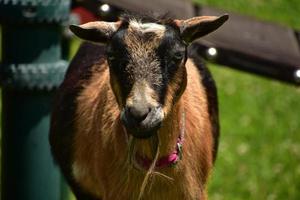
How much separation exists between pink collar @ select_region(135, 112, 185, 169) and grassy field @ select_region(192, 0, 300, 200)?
11.5 feet

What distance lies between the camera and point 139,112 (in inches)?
183

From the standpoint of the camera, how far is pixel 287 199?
885 cm

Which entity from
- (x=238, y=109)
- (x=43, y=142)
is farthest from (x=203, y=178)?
(x=238, y=109)

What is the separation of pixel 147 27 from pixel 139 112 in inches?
20.7

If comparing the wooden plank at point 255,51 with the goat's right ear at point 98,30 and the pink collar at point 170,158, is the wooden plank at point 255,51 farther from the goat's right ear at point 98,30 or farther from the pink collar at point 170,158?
the goat's right ear at point 98,30

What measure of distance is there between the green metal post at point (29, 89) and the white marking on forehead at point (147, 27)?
982mm

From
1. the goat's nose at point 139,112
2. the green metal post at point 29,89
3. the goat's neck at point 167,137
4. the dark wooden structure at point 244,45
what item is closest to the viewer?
the goat's nose at point 139,112

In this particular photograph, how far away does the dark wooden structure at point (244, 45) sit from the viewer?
7.13 metres

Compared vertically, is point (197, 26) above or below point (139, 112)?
above

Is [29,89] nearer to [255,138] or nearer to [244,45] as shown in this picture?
[244,45]

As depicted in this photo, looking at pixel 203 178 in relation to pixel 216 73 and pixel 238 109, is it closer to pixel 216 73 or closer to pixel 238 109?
pixel 238 109

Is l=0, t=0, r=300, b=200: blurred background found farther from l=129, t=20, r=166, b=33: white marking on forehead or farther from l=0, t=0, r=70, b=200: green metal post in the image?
l=129, t=20, r=166, b=33: white marking on forehead

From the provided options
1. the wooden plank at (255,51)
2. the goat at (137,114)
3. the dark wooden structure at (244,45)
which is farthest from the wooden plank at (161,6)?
the goat at (137,114)

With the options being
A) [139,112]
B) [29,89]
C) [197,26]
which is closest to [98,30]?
[197,26]
